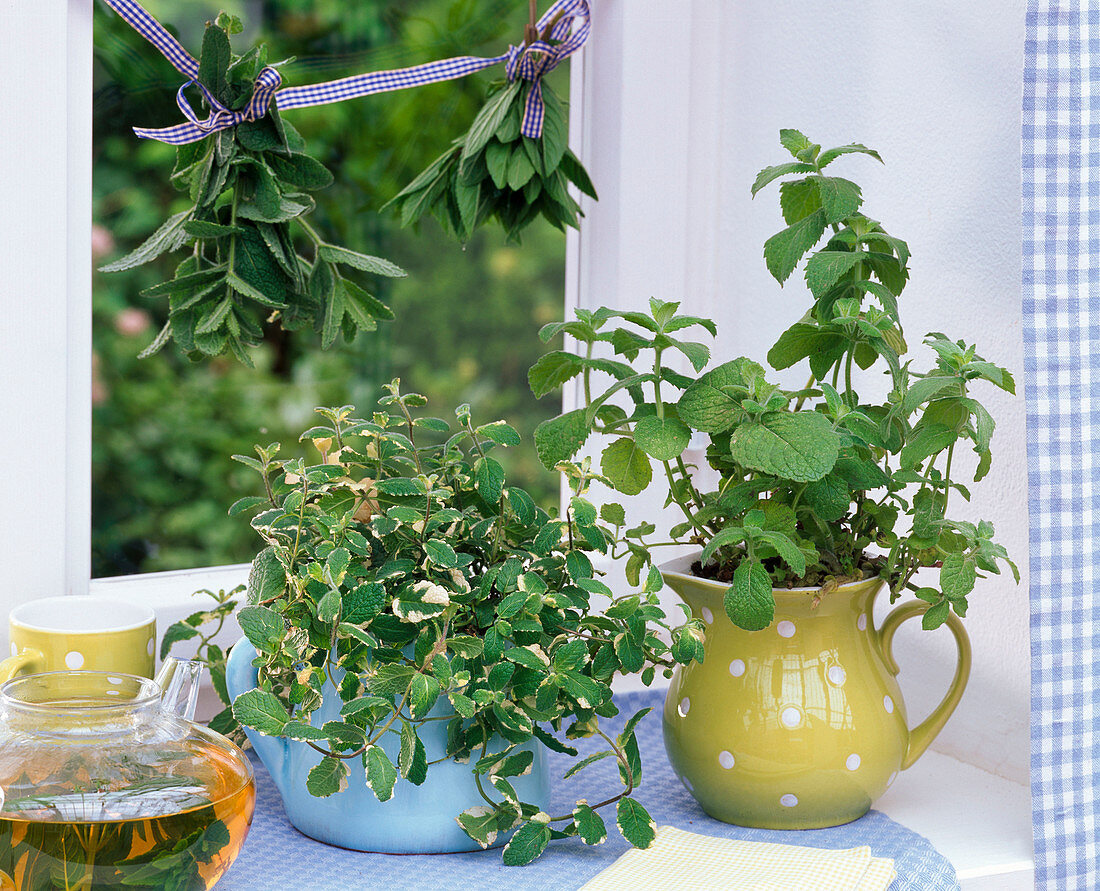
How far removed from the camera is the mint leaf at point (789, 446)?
648 mm

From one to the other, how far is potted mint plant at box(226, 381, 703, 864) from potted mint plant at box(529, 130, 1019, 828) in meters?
0.06

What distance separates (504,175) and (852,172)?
0.31m

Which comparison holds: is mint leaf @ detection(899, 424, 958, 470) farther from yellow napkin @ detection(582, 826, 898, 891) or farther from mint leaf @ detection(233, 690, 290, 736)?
mint leaf @ detection(233, 690, 290, 736)

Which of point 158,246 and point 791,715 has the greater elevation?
point 158,246

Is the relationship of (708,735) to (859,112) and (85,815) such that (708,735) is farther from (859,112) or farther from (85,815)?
(859,112)

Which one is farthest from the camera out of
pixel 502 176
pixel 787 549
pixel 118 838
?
pixel 502 176

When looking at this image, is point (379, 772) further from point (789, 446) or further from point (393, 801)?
point (789, 446)

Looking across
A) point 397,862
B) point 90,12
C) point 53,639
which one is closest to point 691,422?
point 397,862

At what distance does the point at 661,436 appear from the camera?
70 centimetres

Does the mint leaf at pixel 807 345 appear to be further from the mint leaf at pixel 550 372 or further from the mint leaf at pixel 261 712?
the mint leaf at pixel 261 712

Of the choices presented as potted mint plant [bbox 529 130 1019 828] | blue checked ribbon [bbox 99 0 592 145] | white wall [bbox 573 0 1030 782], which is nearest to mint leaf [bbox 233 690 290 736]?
potted mint plant [bbox 529 130 1019 828]

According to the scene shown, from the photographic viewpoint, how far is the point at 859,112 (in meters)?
1.02

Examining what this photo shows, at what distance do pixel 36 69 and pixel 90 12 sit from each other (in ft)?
0.30

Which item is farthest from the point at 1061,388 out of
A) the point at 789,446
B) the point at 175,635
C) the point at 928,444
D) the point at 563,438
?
the point at 175,635
